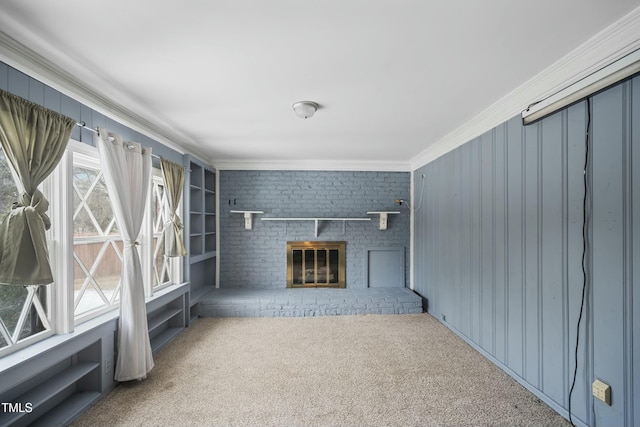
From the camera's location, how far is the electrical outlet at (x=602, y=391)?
1.68 m

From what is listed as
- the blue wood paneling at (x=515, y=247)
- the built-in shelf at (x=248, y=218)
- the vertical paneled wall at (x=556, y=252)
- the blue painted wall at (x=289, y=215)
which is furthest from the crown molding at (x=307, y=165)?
the blue wood paneling at (x=515, y=247)

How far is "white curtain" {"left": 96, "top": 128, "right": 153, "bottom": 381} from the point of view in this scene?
7.79ft

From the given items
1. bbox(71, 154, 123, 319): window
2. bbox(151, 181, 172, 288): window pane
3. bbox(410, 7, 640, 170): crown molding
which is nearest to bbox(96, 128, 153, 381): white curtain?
bbox(71, 154, 123, 319): window

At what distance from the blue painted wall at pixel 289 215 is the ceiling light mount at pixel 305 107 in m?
2.43

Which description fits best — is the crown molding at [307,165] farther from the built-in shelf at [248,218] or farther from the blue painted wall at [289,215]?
the built-in shelf at [248,218]

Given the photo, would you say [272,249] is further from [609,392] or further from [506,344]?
[609,392]

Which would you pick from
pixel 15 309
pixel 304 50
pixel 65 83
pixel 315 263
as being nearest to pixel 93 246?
pixel 15 309


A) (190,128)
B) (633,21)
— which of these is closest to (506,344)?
(633,21)

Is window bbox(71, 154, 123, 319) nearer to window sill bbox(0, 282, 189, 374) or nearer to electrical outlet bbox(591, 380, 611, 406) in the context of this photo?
window sill bbox(0, 282, 189, 374)

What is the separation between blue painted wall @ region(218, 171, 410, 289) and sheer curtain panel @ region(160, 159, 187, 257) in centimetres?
137

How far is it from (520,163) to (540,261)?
806 millimetres

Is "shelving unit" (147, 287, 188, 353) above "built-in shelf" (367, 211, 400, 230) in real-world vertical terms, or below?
below

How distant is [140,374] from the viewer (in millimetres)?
2436

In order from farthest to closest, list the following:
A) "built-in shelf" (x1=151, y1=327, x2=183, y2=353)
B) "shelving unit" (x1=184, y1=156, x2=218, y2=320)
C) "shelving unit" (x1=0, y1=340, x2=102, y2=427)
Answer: "shelving unit" (x1=184, y1=156, x2=218, y2=320) < "built-in shelf" (x1=151, y1=327, x2=183, y2=353) < "shelving unit" (x1=0, y1=340, x2=102, y2=427)
